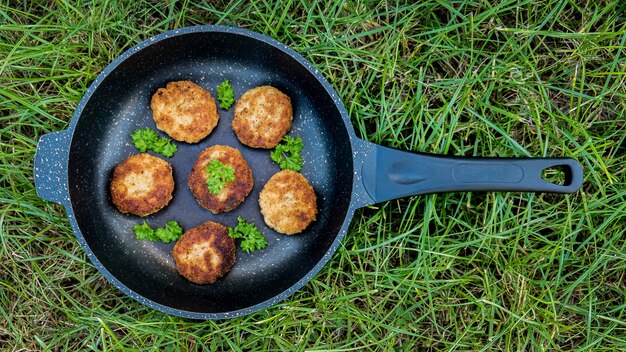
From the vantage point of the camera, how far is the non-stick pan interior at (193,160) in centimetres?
246

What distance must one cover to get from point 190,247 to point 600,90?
204cm

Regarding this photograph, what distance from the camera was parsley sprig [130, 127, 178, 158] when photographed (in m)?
2.53

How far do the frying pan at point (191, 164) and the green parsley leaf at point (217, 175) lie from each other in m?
0.17

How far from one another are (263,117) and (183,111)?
14.5 inches

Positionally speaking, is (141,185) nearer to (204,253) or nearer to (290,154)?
(204,253)

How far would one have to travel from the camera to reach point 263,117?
245 centimetres

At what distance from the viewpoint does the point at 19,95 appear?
250cm

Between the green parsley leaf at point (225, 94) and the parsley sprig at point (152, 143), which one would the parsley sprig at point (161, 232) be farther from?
the green parsley leaf at point (225, 94)

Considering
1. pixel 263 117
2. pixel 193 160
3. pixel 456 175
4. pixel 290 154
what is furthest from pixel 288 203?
pixel 456 175

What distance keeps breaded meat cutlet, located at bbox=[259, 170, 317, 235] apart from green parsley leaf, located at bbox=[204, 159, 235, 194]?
0.19 m

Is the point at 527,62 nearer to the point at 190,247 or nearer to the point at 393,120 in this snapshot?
the point at 393,120

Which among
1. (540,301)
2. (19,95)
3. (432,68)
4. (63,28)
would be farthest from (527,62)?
(19,95)

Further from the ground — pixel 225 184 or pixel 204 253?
pixel 225 184

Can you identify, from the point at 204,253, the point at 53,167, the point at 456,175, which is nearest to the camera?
the point at 456,175
